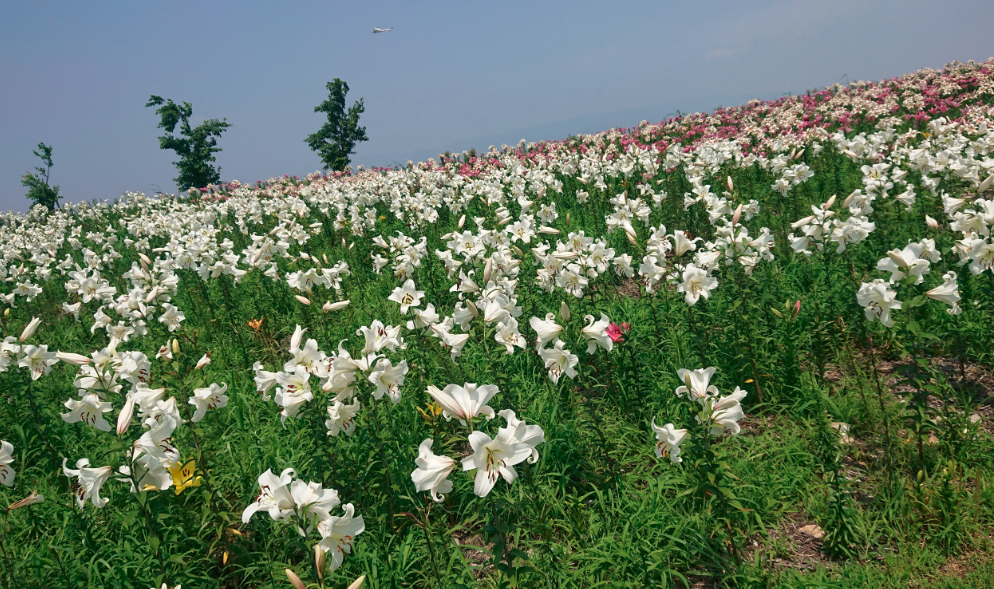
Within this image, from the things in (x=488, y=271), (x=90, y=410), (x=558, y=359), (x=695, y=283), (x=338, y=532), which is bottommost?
(x=338, y=532)

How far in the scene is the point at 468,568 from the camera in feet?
7.82

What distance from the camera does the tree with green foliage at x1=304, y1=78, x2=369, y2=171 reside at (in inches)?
1129

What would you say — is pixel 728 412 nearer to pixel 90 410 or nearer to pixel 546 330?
pixel 546 330

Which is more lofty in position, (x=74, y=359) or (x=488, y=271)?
(x=488, y=271)

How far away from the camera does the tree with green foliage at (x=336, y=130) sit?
28.7 meters

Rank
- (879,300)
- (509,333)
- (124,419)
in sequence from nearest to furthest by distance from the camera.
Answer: (124,419)
(879,300)
(509,333)

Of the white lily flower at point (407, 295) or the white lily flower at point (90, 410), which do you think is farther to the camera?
the white lily flower at point (407, 295)

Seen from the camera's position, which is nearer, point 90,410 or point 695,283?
point 90,410

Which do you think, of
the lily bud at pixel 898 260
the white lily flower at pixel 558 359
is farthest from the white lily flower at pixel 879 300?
the white lily flower at pixel 558 359

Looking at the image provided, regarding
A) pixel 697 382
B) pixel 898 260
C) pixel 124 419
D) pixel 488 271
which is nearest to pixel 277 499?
pixel 124 419

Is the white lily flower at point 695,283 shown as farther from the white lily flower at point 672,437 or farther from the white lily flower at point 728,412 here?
the white lily flower at point 672,437

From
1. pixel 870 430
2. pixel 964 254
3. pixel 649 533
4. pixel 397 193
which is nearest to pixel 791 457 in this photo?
pixel 870 430

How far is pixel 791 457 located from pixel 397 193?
26.4ft

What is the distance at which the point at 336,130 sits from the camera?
29.3 m
